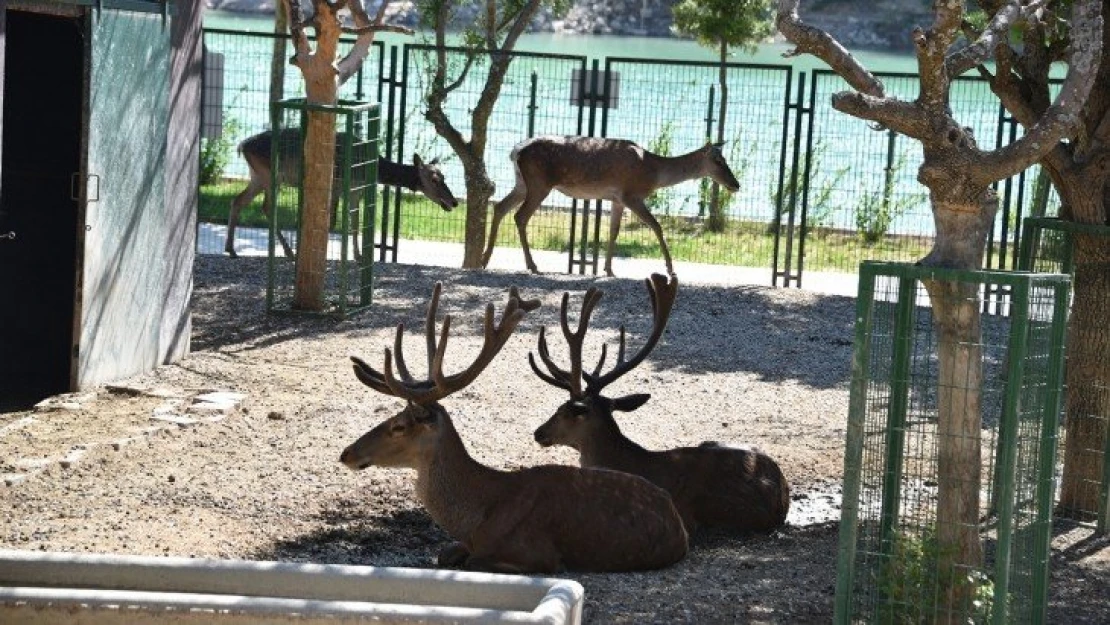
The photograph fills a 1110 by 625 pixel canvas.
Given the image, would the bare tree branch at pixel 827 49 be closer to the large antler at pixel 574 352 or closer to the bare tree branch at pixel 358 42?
the large antler at pixel 574 352

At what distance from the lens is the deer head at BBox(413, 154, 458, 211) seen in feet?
56.3

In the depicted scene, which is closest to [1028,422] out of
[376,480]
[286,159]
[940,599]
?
[940,599]

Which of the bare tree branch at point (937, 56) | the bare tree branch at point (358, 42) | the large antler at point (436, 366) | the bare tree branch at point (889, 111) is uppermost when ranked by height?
the bare tree branch at point (358, 42)

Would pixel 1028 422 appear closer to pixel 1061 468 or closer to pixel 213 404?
pixel 1061 468

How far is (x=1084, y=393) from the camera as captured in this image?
327 inches

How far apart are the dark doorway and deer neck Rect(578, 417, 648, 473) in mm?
3762

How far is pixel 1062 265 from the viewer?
815 cm

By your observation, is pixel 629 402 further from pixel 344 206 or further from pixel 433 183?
pixel 433 183

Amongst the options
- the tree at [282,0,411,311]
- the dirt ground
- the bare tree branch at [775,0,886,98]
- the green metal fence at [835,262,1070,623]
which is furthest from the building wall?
the green metal fence at [835,262,1070,623]

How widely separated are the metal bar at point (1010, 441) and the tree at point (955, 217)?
231 millimetres

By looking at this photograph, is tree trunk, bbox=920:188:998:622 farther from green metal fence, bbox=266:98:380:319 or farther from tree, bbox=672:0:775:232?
tree, bbox=672:0:775:232

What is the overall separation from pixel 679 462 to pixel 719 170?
10160mm

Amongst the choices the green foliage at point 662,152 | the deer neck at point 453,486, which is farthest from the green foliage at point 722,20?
the deer neck at point 453,486

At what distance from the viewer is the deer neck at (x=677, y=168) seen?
56.5 ft
